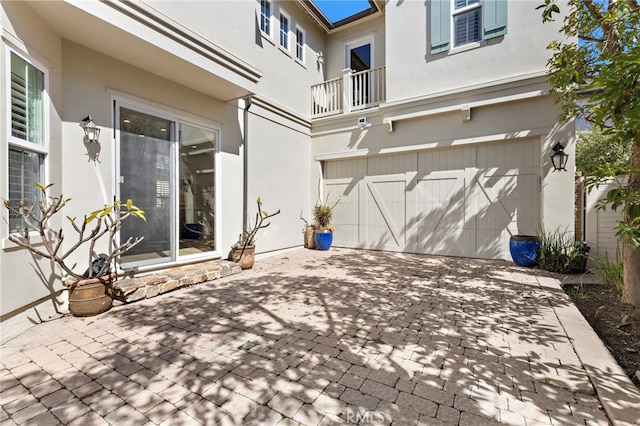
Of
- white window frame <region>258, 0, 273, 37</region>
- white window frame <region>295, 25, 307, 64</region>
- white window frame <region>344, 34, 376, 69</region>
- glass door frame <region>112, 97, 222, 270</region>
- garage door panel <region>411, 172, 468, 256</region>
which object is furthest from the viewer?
white window frame <region>344, 34, 376, 69</region>

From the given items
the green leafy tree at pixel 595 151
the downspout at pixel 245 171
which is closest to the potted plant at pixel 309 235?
the downspout at pixel 245 171

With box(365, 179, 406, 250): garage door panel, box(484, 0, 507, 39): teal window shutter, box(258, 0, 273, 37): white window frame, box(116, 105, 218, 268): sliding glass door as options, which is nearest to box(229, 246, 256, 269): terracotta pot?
box(116, 105, 218, 268): sliding glass door

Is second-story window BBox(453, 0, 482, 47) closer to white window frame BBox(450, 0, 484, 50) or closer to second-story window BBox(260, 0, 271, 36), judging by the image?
white window frame BBox(450, 0, 484, 50)

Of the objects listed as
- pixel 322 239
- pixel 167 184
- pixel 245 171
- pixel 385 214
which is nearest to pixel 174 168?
pixel 167 184

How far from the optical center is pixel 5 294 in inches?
111

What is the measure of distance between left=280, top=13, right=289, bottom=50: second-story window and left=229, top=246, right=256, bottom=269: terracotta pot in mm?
5714

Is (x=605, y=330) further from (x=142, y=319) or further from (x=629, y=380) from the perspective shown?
(x=142, y=319)

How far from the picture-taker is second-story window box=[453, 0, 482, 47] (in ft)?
22.2

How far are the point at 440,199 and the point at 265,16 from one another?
252 inches

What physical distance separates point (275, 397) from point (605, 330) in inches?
142

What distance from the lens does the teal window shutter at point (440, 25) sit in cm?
693

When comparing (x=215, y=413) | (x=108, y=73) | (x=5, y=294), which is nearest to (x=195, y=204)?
(x=108, y=73)

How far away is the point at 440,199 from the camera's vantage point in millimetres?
7340

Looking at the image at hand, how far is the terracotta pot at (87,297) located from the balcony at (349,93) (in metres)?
7.06
